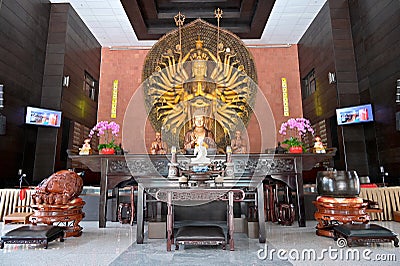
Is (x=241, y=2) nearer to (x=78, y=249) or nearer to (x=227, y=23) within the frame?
(x=227, y=23)

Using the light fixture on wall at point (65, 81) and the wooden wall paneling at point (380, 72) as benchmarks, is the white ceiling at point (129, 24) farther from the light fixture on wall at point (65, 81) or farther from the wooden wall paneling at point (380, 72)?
the light fixture on wall at point (65, 81)

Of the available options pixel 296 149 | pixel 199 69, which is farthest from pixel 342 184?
pixel 199 69

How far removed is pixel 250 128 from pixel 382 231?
498cm

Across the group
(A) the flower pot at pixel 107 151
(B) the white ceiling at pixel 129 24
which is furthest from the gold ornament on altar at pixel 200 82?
(A) the flower pot at pixel 107 151

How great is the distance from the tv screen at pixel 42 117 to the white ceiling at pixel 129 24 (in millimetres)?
2702

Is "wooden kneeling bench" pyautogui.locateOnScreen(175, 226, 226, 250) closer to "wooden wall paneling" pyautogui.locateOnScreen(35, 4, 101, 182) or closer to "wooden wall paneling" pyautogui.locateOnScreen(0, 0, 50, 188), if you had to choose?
"wooden wall paneling" pyautogui.locateOnScreen(0, 0, 50, 188)

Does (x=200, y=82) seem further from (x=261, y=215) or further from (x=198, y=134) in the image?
(x=261, y=215)

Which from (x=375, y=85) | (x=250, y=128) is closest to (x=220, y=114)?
(x=250, y=128)

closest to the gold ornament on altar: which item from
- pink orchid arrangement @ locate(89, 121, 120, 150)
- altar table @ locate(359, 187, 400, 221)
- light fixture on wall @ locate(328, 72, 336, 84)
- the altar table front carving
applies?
pink orchid arrangement @ locate(89, 121, 120, 150)

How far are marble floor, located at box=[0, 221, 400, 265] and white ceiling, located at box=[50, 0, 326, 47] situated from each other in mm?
5460

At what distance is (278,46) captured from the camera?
751 cm

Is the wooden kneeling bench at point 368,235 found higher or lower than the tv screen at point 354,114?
lower

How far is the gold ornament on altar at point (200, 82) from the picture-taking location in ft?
18.7

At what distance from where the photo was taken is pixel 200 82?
18.7 feet
